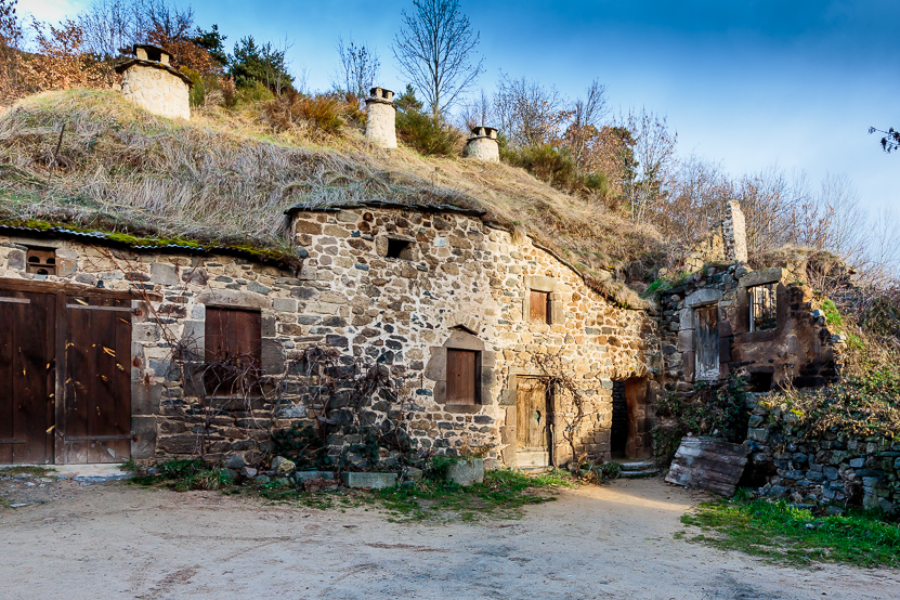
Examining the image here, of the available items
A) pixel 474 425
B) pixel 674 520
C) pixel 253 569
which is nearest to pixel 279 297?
pixel 474 425

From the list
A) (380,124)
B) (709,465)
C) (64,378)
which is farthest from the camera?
(380,124)

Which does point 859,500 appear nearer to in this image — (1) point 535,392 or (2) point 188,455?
(1) point 535,392

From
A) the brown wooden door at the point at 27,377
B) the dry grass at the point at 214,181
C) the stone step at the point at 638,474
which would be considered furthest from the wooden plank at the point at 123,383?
the stone step at the point at 638,474

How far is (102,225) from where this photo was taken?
28.0 ft

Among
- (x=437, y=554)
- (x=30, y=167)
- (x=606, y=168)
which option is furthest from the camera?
(x=606, y=168)

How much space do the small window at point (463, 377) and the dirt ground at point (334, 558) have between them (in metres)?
2.99

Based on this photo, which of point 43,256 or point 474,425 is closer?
point 43,256

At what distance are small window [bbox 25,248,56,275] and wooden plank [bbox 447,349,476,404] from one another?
5936 mm

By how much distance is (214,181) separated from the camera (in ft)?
37.2

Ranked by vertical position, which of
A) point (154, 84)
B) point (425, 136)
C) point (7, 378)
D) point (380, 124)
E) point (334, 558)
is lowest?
point (334, 558)

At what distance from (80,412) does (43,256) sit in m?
2.10

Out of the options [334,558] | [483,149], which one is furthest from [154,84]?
[334,558]

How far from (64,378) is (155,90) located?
9193 millimetres

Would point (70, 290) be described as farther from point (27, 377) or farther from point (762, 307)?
point (762, 307)
